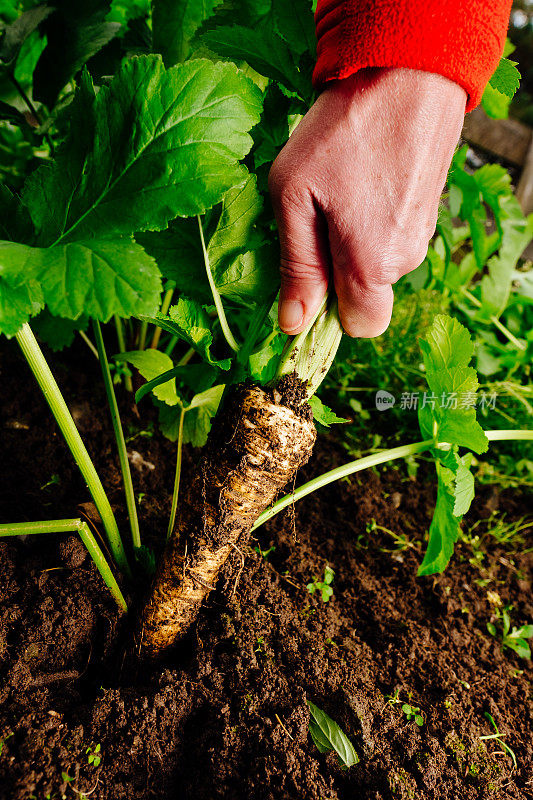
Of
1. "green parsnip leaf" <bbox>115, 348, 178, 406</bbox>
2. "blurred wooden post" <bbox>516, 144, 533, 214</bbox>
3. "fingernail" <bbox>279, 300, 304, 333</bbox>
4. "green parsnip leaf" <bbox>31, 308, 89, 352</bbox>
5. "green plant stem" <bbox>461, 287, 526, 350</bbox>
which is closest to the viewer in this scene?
"fingernail" <bbox>279, 300, 304, 333</bbox>

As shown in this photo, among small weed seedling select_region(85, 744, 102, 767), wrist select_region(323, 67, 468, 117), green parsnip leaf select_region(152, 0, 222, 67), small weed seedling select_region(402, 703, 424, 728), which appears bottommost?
small weed seedling select_region(402, 703, 424, 728)

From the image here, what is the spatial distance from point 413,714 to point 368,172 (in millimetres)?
1018

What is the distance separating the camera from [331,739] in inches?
36.3

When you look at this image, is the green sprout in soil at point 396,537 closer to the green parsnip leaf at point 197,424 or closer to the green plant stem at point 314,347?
the green parsnip leaf at point 197,424

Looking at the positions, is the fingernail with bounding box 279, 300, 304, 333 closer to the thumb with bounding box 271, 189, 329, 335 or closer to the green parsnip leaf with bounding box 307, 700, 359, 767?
the thumb with bounding box 271, 189, 329, 335

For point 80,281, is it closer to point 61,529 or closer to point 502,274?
point 61,529

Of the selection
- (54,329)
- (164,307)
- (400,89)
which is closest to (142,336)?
(164,307)

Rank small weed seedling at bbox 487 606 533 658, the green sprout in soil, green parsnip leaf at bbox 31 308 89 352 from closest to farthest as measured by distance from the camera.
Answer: green parsnip leaf at bbox 31 308 89 352
small weed seedling at bbox 487 606 533 658
the green sprout in soil

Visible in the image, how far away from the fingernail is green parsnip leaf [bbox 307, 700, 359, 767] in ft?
2.33

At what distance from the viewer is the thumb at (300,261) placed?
2.49 ft

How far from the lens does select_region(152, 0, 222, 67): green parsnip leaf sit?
3.46 feet

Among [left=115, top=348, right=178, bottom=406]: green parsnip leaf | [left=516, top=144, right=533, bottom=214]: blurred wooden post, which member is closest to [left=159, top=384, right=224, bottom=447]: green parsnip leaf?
[left=115, top=348, right=178, bottom=406]: green parsnip leaf

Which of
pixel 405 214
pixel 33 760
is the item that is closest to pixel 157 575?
pixel 33 760

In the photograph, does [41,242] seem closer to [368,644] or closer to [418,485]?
[368,644]
